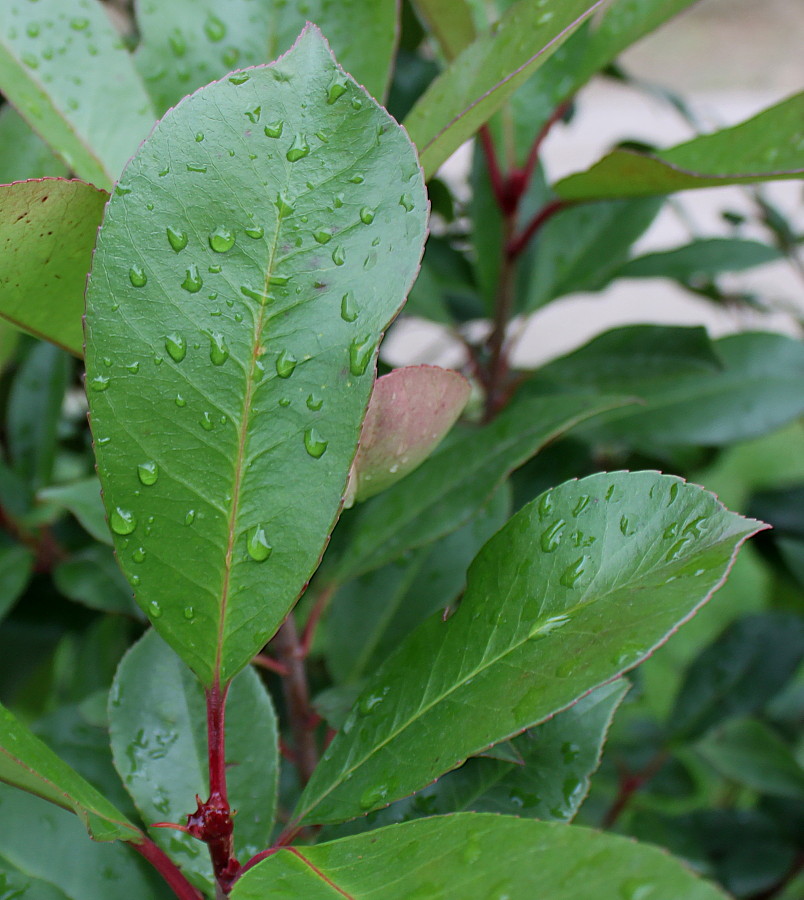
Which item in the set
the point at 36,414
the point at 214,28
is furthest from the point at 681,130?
the point at 214,28

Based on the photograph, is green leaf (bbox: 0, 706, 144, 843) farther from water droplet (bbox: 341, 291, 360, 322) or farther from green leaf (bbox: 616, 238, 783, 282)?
green leaf (bbox: 616, 238, 783, 282)

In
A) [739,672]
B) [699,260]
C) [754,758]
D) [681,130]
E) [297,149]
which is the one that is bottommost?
[681,130]

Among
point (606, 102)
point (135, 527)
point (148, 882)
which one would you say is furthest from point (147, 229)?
point (606, 102)

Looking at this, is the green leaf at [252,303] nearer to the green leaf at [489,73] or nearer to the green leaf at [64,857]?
the green leaf at [489,73]

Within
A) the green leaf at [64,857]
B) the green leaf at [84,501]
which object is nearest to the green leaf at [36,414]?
the green leaf at [84,501]

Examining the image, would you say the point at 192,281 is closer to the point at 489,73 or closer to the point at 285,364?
the point at 285,364

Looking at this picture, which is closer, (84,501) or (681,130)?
(84,501)

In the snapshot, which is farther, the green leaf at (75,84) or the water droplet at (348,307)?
the green leaf at (75,84)
